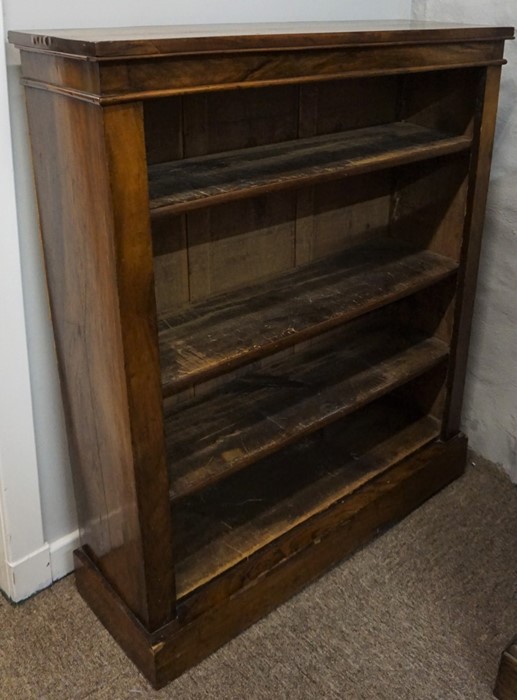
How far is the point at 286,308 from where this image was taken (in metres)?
1.62

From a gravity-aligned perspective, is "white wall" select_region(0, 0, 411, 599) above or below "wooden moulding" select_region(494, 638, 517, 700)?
above

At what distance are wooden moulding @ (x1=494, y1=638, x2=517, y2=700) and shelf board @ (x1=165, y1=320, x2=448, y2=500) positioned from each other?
586 mm

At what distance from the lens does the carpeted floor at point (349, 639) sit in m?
1.50

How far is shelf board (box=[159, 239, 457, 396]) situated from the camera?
1.41 m

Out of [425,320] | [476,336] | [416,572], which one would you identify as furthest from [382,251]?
[416,572]

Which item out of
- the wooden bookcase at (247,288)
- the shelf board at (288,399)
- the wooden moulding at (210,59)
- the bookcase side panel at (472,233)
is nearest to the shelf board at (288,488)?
the wooden bookcase at (247,288)

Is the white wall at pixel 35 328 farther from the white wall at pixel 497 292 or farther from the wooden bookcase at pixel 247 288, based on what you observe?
the white wall at pixel 497 292

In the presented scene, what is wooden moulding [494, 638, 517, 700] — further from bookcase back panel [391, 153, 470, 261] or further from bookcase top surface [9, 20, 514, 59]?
bookcase top surface [9, 20, 514, 59]

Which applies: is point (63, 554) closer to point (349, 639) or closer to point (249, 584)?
point (249, 584)

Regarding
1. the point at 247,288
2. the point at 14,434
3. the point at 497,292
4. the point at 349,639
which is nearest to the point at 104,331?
the point at 14,434

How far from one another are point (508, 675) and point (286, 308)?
86 cm

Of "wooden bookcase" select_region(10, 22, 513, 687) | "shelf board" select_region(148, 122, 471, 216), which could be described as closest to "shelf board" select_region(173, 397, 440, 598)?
"wooden bookcase" select_region(10, 22, 513, 687)

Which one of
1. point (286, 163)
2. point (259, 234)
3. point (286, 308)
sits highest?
point (286, 163)

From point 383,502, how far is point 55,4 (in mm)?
1316
